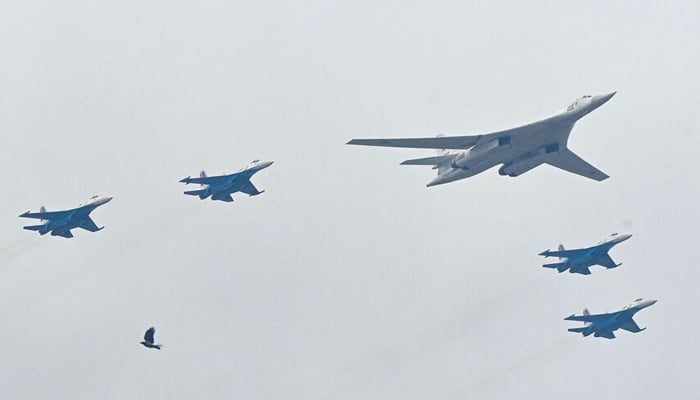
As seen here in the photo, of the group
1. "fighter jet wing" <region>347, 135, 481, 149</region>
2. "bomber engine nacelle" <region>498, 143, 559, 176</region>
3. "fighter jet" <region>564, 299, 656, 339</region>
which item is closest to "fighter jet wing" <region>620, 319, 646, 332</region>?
"fighter jet" <region>564, 299, 656, 339</region>

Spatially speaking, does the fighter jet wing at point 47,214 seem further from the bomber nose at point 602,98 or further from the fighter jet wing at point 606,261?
the fighter jet wing at point 606,261

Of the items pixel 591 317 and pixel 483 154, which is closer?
pixel 483 154

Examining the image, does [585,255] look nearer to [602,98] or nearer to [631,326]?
[631,326]

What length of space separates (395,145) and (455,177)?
5820 millimetres

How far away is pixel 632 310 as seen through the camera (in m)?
127

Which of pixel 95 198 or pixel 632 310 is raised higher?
pixel 95 198

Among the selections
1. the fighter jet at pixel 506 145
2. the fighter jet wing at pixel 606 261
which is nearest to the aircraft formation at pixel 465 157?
the fighter jet at pixel 506 145

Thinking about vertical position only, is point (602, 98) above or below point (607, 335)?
above

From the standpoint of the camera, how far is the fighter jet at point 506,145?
114 m

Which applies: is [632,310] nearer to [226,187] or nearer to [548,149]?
[548,149]

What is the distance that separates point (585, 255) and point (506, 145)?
1591 centimetres

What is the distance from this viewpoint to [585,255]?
410 feet

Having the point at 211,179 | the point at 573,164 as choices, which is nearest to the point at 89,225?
the point at 211,179

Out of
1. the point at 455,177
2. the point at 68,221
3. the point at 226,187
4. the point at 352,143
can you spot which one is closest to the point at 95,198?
the point at 68,221
